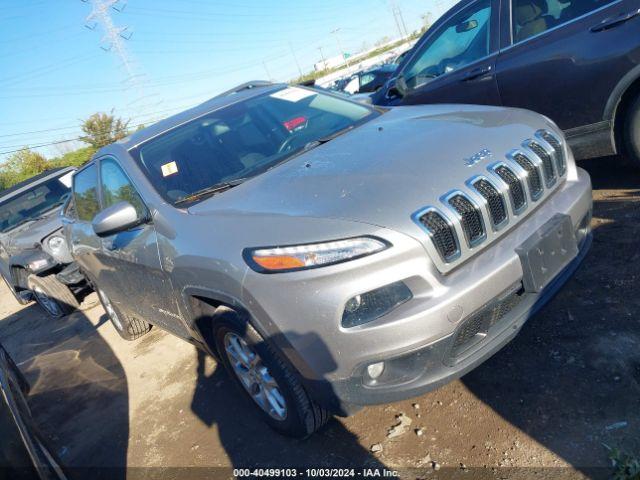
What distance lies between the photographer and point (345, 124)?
328cm

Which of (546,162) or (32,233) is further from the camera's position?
(32,233)

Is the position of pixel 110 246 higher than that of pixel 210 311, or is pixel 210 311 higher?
pixel 110 246

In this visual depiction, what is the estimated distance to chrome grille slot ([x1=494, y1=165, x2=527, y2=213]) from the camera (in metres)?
2.21

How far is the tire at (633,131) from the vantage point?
353cm

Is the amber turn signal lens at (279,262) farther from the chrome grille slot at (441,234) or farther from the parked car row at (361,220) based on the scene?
the chrome grille slot at (441,234)

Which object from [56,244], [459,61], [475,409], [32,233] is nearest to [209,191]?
[475,409]

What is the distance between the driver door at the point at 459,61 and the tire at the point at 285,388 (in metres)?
3.10

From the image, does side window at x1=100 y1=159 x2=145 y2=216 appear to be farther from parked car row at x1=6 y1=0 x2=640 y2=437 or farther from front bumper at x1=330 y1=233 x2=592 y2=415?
front bumper at x1=330 y1=233 x2=592 y2=415

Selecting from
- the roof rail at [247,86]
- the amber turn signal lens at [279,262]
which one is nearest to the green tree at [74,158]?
the roof rail at [247,86]

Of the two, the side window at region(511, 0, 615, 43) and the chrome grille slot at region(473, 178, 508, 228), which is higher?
the side window at region(511, 0, 615, 43)

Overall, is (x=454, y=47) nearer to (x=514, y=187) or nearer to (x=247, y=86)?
(x=247, y=86)

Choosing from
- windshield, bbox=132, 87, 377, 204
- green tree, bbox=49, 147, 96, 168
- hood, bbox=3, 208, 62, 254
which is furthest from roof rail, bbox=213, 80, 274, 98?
green tree, bbox=49, 147, 96, 168

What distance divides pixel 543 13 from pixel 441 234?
288cm

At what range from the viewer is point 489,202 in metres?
2.11
